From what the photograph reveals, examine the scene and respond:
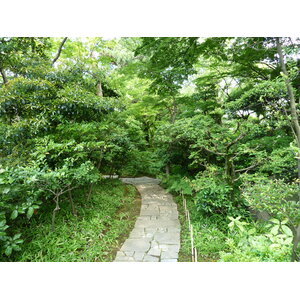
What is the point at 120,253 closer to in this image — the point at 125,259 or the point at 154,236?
the point at 125,259

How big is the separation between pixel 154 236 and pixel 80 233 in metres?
1.08

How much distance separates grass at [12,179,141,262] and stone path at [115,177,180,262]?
150mm

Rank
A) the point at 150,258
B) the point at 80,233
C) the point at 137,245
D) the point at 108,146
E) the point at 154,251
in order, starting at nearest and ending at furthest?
the point at 150,258, the point at 154,251, the point at 137,245, the point at 80,233, the point at 108,146

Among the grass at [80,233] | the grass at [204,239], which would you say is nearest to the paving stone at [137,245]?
the grass at [80,233]

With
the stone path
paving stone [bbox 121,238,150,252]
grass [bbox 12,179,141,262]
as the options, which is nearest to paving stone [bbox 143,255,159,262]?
the stone path

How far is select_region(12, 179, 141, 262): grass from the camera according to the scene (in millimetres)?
1829

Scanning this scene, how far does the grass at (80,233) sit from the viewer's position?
1.83m

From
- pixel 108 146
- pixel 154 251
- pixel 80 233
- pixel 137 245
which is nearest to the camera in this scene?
pixel 154 251

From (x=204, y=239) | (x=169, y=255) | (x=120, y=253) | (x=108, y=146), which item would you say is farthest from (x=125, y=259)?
(x=108, y=146)

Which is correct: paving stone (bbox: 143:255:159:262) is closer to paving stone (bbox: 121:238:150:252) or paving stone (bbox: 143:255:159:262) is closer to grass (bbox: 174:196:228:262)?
paving stone (bbox: 121:238:150:252)

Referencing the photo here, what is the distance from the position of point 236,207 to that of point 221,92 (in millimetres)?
2639

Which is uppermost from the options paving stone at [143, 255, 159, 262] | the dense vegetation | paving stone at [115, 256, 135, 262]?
the dense vegetation

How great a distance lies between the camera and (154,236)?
2.33 metres
